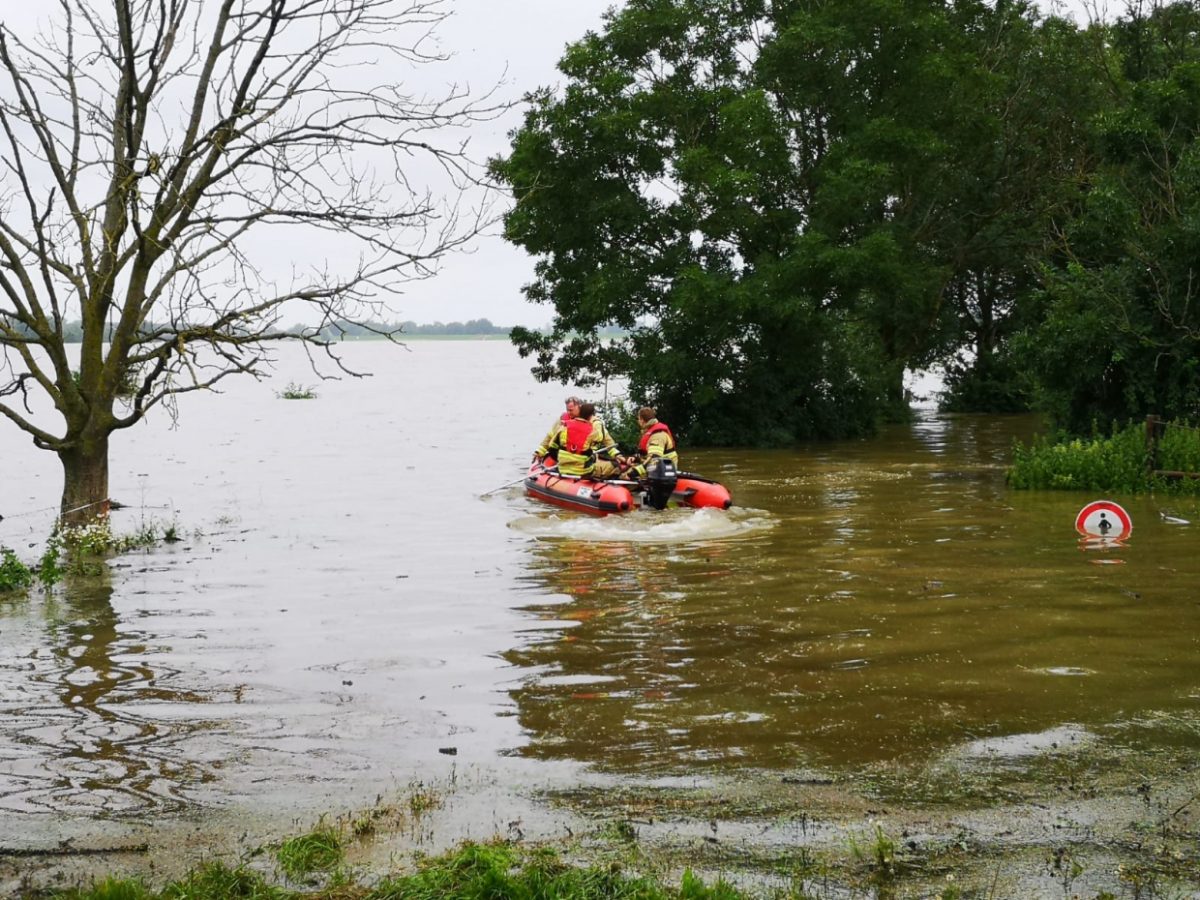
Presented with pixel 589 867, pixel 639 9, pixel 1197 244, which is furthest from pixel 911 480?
pixel 589 867

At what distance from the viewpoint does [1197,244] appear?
69.4ft

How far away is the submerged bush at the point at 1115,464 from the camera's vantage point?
62.6ft

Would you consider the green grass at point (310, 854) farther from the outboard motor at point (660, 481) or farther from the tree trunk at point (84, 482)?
the outboard motor at point (660, 481)

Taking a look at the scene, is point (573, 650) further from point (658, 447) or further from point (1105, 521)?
point (658, 447)

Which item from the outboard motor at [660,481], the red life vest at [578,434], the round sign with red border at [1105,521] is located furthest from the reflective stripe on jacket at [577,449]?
the round sign with red border at [1105,521]

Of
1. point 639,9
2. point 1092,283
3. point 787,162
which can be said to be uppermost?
point 639,9

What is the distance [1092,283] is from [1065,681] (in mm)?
15570

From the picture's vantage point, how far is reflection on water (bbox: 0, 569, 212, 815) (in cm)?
668

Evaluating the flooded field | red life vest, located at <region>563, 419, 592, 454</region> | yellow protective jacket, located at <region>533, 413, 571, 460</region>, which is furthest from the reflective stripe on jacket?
the flooded field

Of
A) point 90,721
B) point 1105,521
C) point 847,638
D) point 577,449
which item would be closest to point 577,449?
point 577,449

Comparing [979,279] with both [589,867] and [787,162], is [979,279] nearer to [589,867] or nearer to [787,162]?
[787,162]

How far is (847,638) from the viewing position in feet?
33.4

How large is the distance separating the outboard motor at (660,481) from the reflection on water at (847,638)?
1.58 ft

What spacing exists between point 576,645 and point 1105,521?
25.3ft
